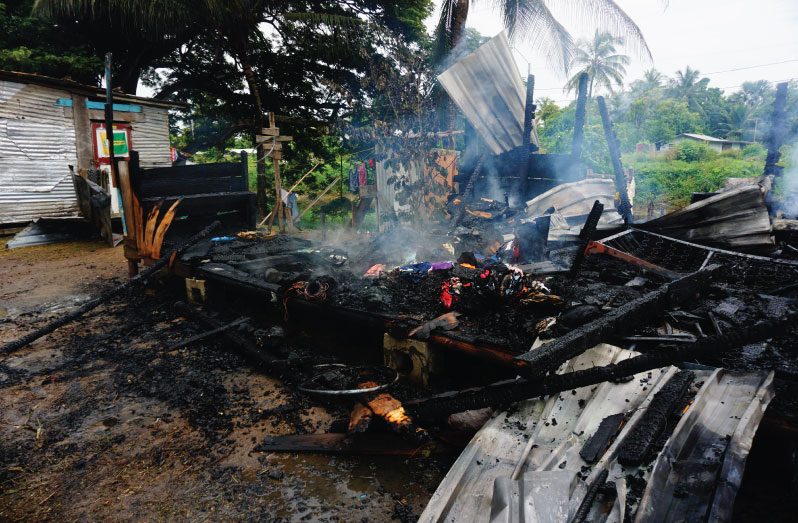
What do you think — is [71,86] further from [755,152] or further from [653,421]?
[755,152]

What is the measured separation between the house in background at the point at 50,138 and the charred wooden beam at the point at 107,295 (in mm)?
6333

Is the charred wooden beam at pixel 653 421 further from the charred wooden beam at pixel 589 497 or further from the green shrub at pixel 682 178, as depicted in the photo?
the green shrub at pixel 682 178

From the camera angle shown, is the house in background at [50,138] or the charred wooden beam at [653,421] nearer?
the charred wooden beam at [653,421]

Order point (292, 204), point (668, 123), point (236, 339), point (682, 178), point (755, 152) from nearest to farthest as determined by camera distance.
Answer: point (236, 339)
point (292, 204)
point (682, 178)
point (755, 152)
point (668, 123)

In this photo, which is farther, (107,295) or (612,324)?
(107,295)

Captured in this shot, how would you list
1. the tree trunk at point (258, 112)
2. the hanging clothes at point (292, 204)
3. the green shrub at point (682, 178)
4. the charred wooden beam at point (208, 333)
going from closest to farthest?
the charred wooden beam at point (208, 333) < the hanging clothes at point (292, 204) < the tree trunk at point (258, 112) < the green shrub at point (682, 178)

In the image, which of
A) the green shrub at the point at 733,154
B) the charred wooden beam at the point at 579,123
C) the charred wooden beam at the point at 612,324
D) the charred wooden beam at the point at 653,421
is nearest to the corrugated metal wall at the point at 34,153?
the charred wooden beam at the point at 579,123

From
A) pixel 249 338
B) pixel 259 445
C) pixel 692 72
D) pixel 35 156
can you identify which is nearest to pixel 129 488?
pixel 259 445

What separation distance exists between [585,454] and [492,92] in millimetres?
9180

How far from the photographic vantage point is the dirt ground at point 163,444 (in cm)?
296

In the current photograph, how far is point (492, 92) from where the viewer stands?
10.0 meters

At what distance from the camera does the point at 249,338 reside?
5.36m

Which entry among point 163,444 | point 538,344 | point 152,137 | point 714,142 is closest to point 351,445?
point 163,444

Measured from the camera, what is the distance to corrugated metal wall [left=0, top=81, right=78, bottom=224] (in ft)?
35.5
